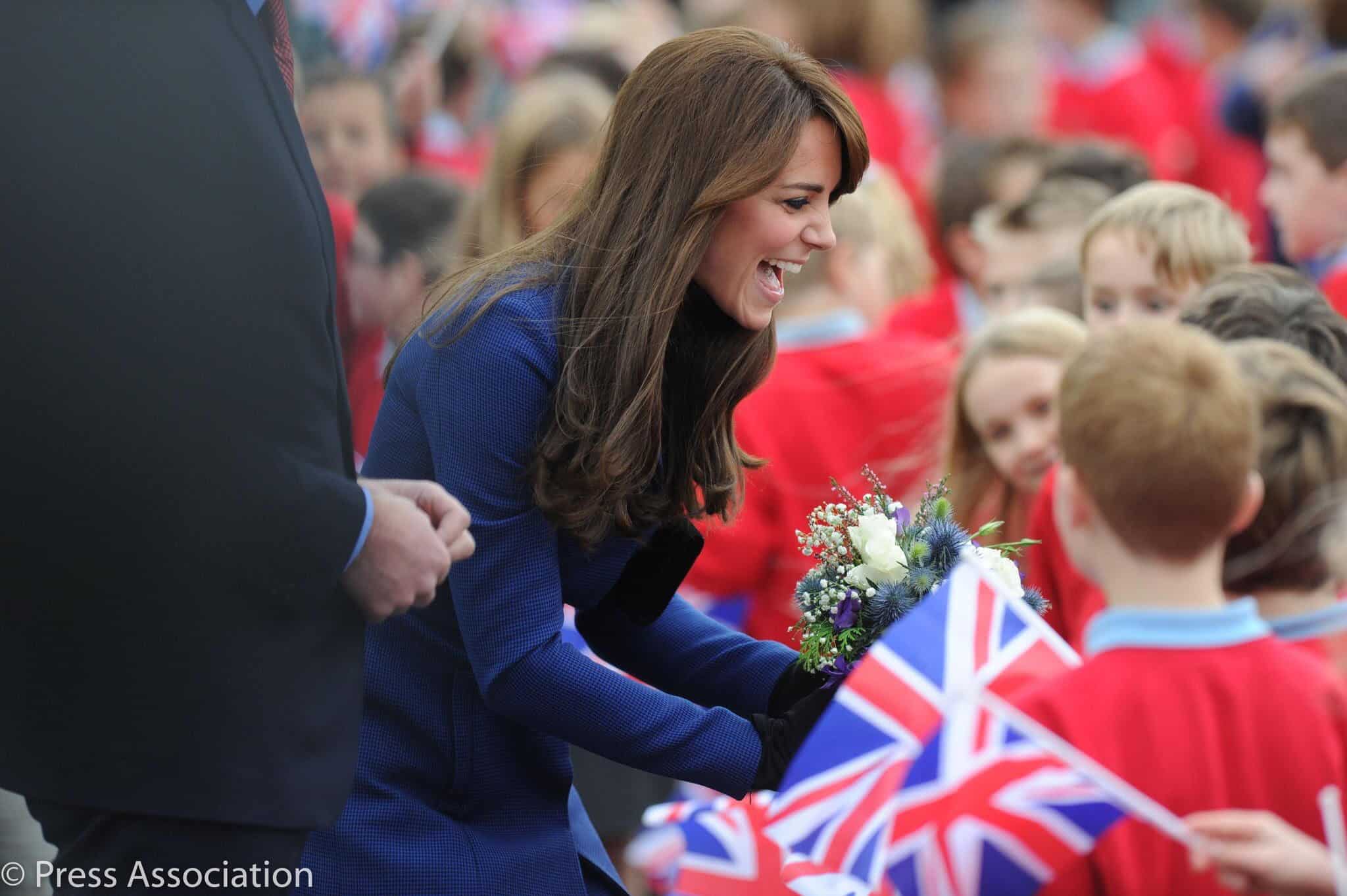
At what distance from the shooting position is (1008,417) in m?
4.12

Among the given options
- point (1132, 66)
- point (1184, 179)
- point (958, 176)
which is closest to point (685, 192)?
point (958, 176)

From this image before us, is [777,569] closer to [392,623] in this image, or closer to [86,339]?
[392,623]

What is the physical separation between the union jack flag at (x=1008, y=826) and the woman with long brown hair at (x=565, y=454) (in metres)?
0.53

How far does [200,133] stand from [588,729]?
40.9 inches

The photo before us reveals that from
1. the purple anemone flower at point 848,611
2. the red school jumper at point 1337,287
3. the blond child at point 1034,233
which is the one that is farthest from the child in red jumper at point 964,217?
the purple anemone flower at point 848,611

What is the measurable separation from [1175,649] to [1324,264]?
3.13 metres

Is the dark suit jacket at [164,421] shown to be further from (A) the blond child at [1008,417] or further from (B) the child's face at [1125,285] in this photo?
(B) the child's face at [1125,285]

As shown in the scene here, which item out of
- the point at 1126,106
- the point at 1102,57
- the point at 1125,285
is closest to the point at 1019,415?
the point at 1125,285

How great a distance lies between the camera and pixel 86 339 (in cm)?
208

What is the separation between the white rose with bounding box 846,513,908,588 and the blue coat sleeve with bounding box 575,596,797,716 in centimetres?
29

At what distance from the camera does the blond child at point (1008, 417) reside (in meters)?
4.09

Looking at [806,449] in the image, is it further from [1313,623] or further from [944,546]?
[1313,623]

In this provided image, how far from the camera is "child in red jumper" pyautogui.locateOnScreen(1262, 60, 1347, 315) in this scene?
4.77 meters

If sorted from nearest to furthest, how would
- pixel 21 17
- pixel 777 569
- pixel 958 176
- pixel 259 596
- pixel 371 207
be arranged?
pixel 21 17
pixel 259 596
pixel 777 569
pixel 371 207
pixel 958 176
